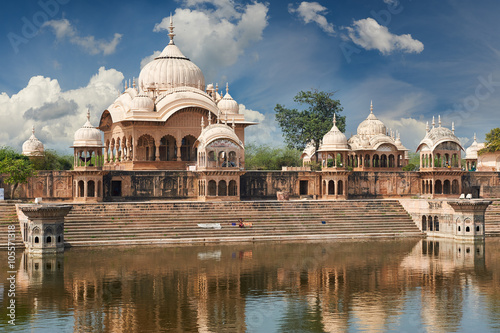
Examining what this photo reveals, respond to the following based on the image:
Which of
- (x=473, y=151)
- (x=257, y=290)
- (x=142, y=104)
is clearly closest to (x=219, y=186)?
(x=142, y=104)

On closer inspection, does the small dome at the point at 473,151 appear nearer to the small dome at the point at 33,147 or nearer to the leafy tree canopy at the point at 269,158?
the leafy tree canopy at the point at 269,158

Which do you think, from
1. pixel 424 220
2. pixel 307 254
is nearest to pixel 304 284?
pixel 307 254

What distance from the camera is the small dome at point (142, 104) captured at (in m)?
35.3

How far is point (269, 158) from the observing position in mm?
52062

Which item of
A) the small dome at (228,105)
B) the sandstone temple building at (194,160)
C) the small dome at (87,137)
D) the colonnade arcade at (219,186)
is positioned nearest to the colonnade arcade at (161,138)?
the sandstone temple building at (194,160)

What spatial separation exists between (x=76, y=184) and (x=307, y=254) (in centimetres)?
1244

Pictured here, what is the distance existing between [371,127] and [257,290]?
28.2 meters

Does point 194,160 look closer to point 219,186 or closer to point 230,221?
point 219,186

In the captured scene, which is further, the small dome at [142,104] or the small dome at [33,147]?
the small dome at [33,147]

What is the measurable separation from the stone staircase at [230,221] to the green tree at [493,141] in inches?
581

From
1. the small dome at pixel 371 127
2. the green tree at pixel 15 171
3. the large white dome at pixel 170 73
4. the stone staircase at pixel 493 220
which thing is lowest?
the stone staircase at pixel 493 220

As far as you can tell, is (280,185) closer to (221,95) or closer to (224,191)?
(224,191)

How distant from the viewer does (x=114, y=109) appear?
3778 centimetres

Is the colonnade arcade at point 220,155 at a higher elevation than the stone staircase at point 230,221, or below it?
higher
